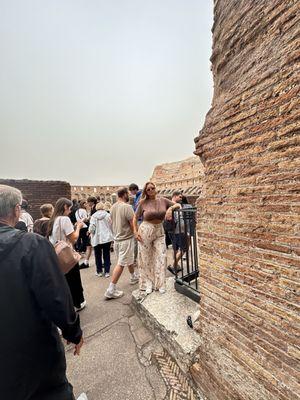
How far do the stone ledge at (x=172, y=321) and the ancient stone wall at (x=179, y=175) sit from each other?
1150 centimetres

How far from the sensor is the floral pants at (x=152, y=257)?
3.34 metres

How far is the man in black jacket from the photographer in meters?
1.23

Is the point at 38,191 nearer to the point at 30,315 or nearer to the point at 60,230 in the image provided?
the point at 60,230

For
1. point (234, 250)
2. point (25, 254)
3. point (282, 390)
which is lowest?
point (282, 390)

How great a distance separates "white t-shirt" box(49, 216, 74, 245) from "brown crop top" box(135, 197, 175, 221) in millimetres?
1290

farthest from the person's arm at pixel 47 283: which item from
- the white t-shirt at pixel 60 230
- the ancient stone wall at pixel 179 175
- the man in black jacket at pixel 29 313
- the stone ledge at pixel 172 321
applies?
the ancient stone wall at pixel 179 175

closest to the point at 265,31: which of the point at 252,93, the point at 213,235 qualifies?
the point at 252,93

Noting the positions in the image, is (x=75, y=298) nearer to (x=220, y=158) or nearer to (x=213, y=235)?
(x=213, y=235)

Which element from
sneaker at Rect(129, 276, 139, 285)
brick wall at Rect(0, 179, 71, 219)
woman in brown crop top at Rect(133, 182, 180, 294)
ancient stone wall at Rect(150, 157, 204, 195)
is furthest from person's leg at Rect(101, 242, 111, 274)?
ancient stone wall at Rect(150, 157, 204, 195)

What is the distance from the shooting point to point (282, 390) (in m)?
1.26

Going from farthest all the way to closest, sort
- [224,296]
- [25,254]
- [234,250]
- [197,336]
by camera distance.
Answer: [197,336]
[224,296]
[234,250]
[25,254]

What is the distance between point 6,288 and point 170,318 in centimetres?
216

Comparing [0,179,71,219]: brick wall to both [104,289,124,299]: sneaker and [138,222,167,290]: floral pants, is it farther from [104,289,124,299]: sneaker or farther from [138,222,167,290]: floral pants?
[138,222,167,290]: floral pants

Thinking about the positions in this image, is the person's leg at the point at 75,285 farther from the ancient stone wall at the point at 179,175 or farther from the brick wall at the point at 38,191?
the ancient stone wall at the point at 179,175
